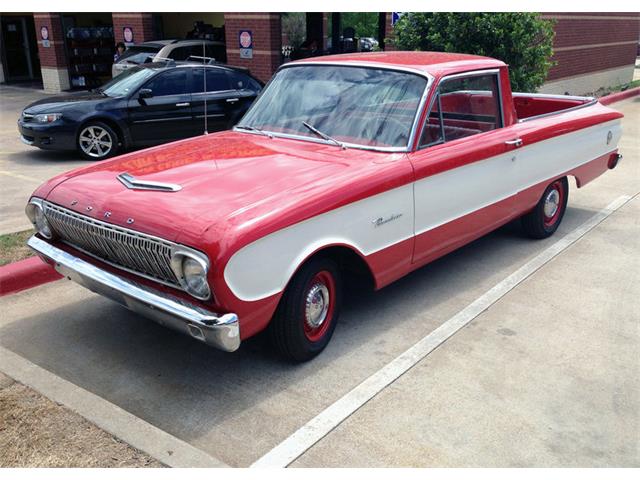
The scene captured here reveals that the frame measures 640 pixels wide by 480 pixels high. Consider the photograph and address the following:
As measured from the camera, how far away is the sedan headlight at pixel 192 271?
328cm

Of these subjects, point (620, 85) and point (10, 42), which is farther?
point (10, 42)

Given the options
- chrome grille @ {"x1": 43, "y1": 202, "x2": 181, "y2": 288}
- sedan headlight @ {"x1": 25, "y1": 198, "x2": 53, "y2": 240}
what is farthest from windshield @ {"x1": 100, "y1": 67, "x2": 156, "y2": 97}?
chrome grille @ {"x1": 43, "y1": 202, "x2": 181, "y2": 288}

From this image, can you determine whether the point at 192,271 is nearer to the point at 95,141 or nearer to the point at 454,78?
the point at 454,78

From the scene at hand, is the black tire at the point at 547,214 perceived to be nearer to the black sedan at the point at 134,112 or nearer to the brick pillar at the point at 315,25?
the black sedan at the point at 134,112

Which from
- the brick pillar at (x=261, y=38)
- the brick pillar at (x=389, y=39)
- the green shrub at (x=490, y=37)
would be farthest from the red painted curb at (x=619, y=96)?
the brick pillar at (x=261, y=38)

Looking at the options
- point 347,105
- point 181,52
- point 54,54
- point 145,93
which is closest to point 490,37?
point 145,93

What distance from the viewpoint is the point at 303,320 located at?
3.86m

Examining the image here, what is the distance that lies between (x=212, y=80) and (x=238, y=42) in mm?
4382

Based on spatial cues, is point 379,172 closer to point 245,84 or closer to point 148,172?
point 148,172

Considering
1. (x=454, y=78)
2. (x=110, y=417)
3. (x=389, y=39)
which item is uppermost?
(x=389, y=39)

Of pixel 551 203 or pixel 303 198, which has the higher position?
pixel 303 198

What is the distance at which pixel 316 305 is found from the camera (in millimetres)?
4039

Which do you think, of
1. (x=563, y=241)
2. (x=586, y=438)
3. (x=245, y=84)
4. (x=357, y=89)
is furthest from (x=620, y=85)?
(x=586, y=438)

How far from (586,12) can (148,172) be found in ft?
52.8
